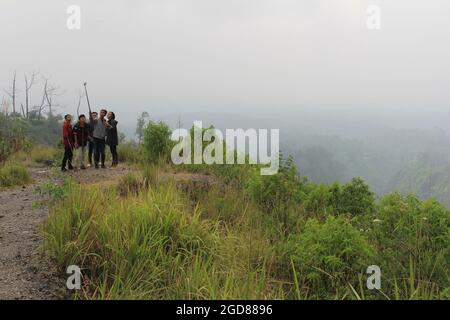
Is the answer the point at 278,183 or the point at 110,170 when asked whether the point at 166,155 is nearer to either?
the point at 110,170

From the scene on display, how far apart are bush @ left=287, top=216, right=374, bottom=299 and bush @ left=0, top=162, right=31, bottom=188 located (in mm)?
7473

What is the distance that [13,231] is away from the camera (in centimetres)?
537

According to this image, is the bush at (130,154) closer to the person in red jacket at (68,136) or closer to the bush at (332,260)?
the person in red jacket at (68,136)

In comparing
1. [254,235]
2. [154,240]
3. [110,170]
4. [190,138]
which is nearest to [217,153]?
[190,138]

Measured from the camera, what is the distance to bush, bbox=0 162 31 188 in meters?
9.47

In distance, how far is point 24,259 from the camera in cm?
438

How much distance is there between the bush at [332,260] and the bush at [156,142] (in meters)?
8.78

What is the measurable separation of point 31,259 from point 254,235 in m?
2.51

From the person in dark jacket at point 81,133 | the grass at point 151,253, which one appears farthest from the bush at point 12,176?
the grass at point 151,253

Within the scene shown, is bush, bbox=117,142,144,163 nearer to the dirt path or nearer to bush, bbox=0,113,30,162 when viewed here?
bush, bbox=0,113,30,162

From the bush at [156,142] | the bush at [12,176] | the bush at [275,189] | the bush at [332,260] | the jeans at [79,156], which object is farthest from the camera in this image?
the bush at [156,142]

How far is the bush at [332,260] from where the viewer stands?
4.16m

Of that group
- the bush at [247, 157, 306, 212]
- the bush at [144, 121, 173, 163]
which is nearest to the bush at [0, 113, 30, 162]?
the bush at [144, 121, 173, 163]

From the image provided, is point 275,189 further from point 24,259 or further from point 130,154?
point 130,154
